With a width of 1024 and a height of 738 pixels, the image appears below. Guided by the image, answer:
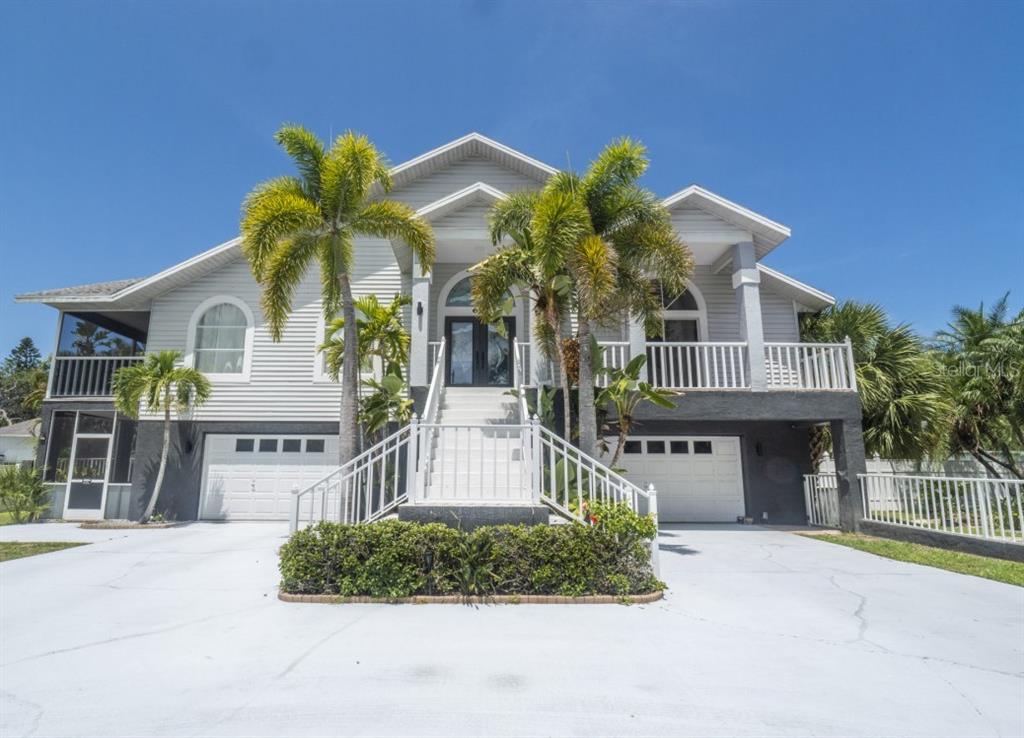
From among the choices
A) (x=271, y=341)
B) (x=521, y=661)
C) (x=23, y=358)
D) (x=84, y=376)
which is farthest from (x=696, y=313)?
(x=23, y=358)

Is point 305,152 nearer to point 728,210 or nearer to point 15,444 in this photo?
point 728,210

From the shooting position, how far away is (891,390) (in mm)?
12984

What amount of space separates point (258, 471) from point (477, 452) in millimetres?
7234

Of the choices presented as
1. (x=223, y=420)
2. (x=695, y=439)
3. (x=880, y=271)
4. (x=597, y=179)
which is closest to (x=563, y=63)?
(x=597, y=179)

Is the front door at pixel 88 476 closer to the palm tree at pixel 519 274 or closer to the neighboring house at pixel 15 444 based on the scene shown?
the palm tree at pixel 519 274

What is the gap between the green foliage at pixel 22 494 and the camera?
12.9 metres

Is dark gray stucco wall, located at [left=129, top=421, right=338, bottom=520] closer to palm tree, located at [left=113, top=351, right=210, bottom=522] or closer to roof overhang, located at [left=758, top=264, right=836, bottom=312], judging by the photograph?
palm tree, located at [left=113, top=351, right=210, bottom=522]

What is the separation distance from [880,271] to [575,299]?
1819 centimetres

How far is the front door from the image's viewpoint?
544 inches

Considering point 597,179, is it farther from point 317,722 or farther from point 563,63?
point 317,722

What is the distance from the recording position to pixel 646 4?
35.6 ft

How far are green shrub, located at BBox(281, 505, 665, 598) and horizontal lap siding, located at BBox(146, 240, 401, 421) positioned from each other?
7.64 m

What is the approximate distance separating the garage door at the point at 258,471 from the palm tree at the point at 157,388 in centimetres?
108

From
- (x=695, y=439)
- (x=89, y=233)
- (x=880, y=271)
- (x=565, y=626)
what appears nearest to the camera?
(x=565, y=626)
